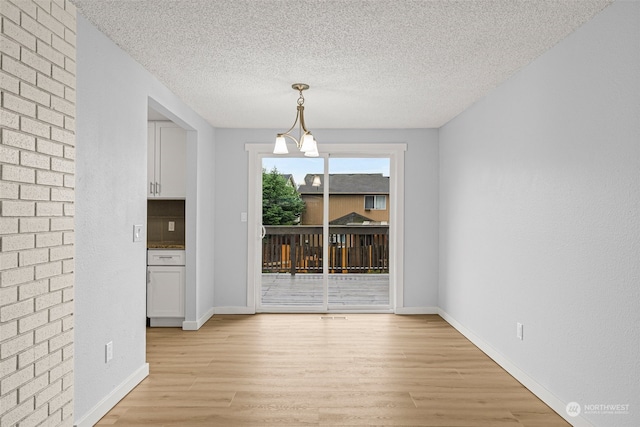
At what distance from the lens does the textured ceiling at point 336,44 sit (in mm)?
2277

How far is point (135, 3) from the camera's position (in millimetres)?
2244

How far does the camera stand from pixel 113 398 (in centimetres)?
273

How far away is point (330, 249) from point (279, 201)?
92cm

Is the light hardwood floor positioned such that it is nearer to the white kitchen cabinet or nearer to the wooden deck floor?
the wooden deck floor

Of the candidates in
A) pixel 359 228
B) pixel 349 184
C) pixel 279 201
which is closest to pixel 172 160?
pixel 279 201

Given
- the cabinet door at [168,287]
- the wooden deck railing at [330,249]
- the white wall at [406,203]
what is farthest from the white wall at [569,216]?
the cabinet door at [168,287]

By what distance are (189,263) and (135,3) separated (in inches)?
114

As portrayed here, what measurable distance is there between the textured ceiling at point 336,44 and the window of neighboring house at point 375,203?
157 centimetres

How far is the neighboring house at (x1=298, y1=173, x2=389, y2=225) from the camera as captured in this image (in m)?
5.37

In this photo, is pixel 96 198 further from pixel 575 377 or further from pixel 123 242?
pixel 575 377

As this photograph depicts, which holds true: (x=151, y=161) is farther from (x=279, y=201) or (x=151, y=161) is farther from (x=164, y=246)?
(x=279, y=201)

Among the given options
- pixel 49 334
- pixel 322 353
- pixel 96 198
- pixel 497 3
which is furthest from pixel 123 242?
pixel 497 3

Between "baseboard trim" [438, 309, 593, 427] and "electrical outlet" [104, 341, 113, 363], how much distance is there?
2865mm

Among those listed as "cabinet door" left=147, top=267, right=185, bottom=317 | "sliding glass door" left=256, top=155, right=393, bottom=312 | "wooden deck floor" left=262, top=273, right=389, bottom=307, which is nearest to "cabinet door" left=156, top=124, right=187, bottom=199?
"cabinet door" left=147, top=267, right=185, bottom=317
